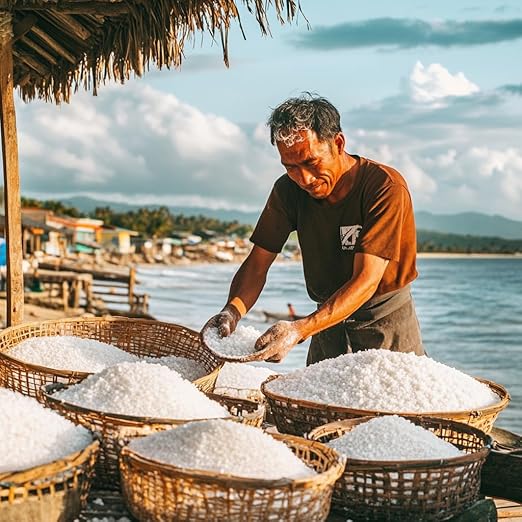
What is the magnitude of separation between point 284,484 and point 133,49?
2.68 m

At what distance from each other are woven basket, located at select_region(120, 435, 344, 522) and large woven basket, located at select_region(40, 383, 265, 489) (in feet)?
0.56

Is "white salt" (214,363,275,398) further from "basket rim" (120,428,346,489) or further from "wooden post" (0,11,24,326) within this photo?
"wooden post" (0,11,24,326)

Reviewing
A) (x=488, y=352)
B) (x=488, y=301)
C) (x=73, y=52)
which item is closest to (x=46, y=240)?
(x=488, y=301)

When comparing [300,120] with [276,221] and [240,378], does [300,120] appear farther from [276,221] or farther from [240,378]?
[240,378]

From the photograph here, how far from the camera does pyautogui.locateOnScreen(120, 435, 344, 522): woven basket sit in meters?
1.30

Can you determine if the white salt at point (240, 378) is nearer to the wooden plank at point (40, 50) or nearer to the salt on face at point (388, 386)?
the salt on face at point (388, 386)

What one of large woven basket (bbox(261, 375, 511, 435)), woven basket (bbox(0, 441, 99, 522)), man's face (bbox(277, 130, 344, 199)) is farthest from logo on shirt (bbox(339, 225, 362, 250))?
woven basket (bbox(0, 441, 99, 522))

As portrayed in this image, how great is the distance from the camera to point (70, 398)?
5.82 ft

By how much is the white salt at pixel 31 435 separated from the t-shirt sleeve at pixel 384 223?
109 centimetres

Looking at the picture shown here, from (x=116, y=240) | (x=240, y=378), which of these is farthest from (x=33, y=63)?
(x=116, y=240)

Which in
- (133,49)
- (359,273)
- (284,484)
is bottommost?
(284,484)

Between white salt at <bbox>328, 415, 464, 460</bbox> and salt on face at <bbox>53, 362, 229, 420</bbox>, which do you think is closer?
white salt at <bbox>328, 415, 464, 460</bbox>

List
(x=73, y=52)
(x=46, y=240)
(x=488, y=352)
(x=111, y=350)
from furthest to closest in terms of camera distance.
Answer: (x=46, y=240)
(x=488, y=352)
(x=73, y=52)
(x=111, y=350)

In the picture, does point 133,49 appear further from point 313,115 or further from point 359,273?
point 359,273
